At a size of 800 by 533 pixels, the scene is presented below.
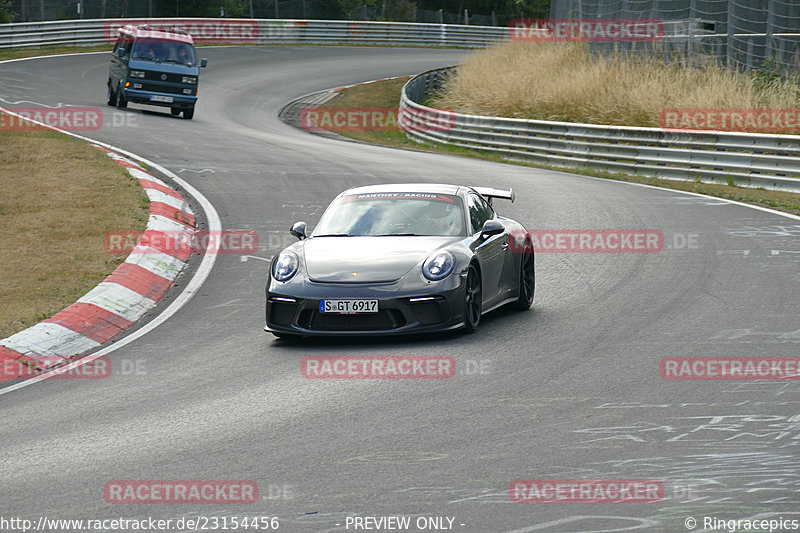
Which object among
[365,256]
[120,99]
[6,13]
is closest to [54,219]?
[365,256]

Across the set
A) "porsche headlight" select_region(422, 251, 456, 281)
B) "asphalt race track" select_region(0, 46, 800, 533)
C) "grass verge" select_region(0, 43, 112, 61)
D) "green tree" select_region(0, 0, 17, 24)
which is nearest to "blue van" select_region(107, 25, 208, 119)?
"grass verge" select_region(0, 43, 112, 61)

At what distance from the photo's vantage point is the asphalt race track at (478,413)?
5504 mm

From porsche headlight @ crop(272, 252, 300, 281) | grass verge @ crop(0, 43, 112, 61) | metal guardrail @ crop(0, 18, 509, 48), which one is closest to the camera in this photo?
porsche headlight @ crop(272, 252, 300, 281)

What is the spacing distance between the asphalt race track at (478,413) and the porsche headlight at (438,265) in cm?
56

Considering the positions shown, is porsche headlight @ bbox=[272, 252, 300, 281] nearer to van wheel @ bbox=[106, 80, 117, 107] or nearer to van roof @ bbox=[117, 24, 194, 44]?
van roof @ bbox=[117, 24, 194, 44]

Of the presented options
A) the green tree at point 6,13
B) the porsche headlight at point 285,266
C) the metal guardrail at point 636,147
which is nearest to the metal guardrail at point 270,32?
the green tree at point 6,13

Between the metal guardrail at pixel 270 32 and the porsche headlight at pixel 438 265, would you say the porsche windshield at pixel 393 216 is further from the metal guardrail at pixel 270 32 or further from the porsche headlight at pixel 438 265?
the metal guardrail at pixel 270 32

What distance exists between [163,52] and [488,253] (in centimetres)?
2285

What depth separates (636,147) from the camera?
23.5 metres

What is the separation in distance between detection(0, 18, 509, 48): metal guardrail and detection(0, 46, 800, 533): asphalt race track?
34553 mm

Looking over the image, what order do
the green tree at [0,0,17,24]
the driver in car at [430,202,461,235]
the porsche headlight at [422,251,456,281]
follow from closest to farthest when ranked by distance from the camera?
the porsche headlight at [422,251,456,281], the driver in car at [430,202,461,235], the green tree at [0,0,17,24]

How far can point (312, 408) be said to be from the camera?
7.38 meters

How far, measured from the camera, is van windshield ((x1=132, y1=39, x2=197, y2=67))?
30969 millimetres

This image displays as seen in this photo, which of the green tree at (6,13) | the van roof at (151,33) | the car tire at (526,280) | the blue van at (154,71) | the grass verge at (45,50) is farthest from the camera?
the green tree at (6,13)
